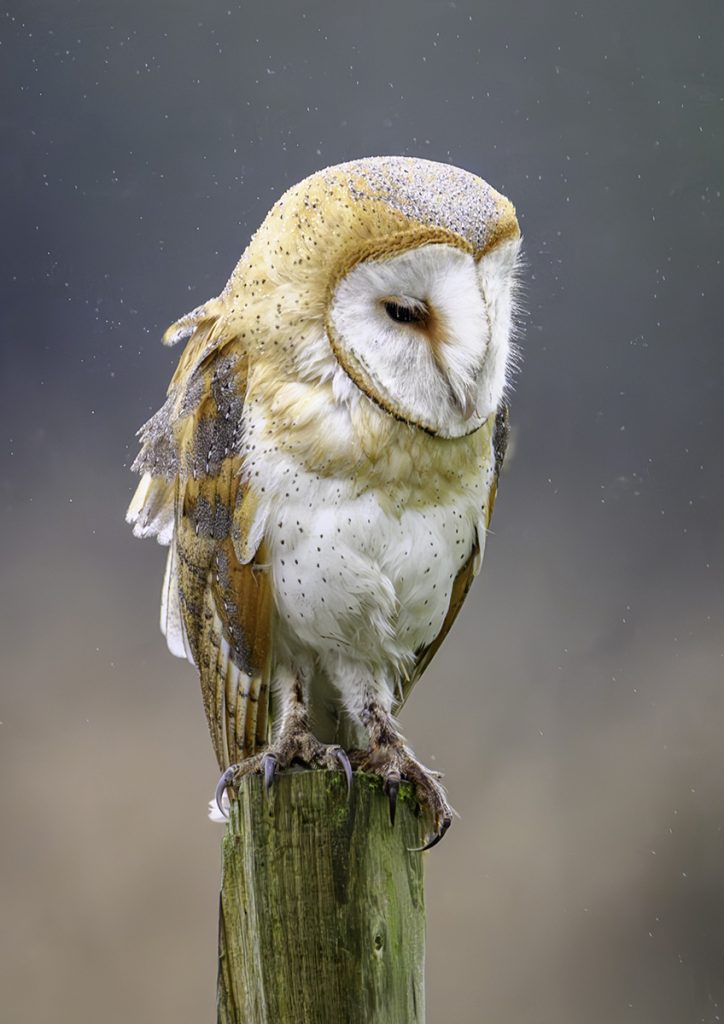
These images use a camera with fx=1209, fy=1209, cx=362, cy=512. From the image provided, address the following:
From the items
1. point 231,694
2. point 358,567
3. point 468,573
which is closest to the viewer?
point 358,567

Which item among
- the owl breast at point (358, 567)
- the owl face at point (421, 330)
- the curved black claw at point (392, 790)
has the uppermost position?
the owl face at point (421, 330)

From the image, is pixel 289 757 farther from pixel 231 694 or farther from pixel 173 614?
pixel 173 614

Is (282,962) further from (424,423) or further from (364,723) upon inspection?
(424,423)

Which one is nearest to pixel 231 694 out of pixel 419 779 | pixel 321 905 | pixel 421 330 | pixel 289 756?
pixel 289 756

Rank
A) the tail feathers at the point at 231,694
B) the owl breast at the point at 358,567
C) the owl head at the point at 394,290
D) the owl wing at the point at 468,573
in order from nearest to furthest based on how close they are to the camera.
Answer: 1. the owl head at the point at 394,290
2. the owl breast at the point at 358,567
3. the tail feathers at the point at 231,694
4. the owl wing at the point at 468,573

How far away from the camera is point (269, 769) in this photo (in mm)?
1351

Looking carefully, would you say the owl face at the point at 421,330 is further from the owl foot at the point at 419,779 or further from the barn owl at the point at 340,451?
the owl foot at the point at 419,779

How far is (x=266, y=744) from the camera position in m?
1.61

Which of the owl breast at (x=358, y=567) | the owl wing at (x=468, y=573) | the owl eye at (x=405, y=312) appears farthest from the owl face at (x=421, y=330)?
the owl wing at (x=468, y=573)

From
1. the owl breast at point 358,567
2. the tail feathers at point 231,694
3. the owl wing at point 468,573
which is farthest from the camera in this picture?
the owl wing at point 468,573

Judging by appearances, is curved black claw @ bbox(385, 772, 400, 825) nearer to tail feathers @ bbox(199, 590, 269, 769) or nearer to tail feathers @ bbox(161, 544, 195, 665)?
tail feathers @ bbox(199, 590, 269, 769)

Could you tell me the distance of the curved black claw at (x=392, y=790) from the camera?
52.9 inches

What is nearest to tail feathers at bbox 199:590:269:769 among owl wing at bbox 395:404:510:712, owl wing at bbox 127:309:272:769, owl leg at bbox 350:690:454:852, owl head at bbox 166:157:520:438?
owl wing at bbox 127:309:272:769

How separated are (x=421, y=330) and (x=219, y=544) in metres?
0.39
